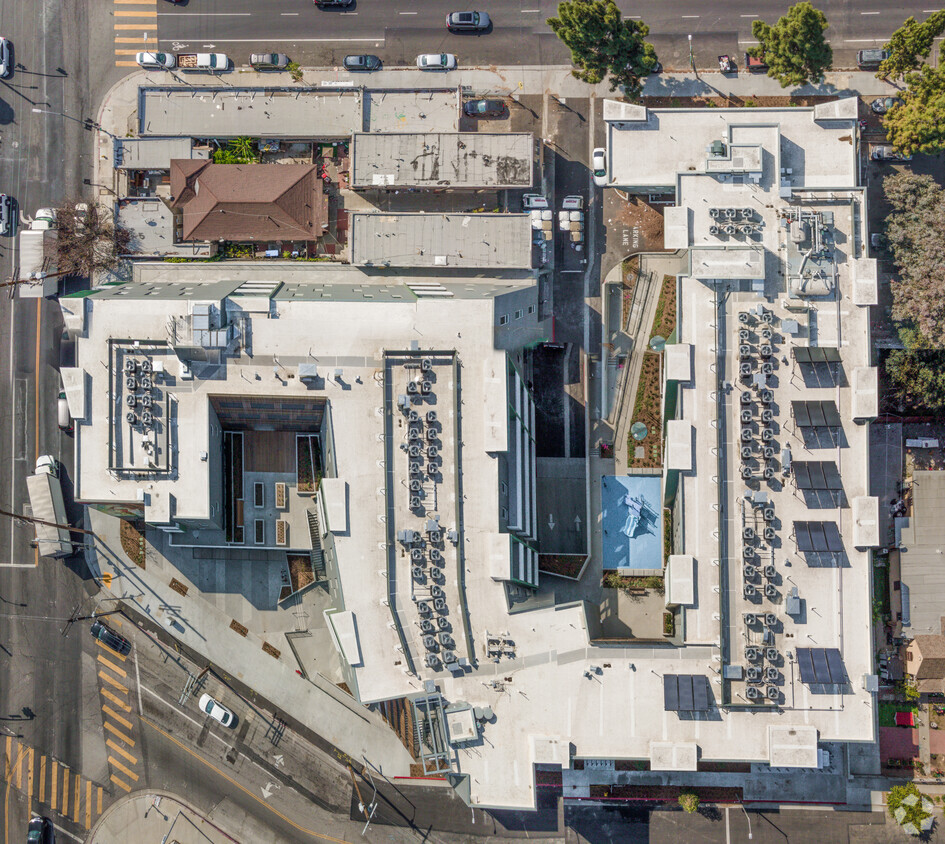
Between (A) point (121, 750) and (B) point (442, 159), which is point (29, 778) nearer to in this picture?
(A) point (121, 750)

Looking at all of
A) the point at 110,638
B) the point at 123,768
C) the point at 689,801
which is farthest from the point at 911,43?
the point at 123,768

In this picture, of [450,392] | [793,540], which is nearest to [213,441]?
[450,392]

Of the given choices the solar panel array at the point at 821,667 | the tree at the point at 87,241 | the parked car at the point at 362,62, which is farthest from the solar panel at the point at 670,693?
the tree at the point at 87,241

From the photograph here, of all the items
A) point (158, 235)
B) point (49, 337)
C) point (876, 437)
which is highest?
point (158, 235)

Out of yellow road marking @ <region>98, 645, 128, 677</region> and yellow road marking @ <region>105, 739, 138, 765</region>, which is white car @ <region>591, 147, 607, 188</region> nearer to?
yellow road marking @ <region>98, 645, 128, 677</region>

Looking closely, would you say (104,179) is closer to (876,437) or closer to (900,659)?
(876,437)

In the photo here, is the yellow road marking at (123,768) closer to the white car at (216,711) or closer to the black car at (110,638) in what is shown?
the white car at (216,711)

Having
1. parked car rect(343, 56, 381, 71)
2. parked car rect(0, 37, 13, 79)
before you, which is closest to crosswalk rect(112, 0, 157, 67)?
parked car rect(0, 37, 13, 79)
